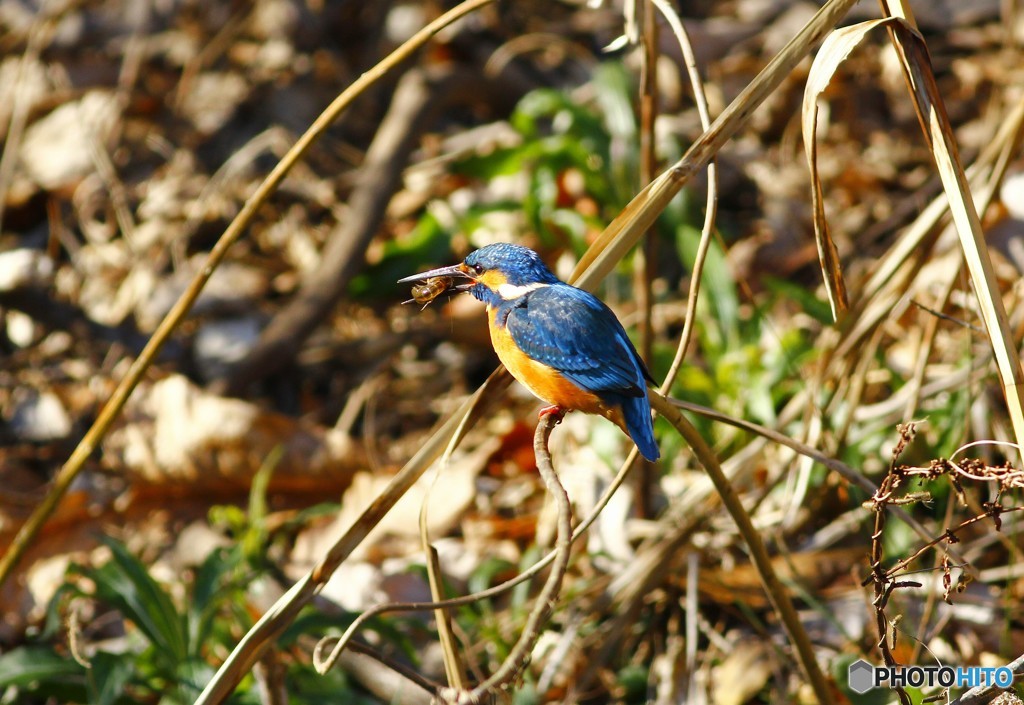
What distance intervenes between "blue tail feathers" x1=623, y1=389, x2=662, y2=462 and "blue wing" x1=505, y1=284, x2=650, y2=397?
0.15 ft

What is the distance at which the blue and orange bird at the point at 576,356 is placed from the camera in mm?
1643

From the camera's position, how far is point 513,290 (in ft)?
5.94

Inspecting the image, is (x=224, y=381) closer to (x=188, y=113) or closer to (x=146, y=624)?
(x=146, y=624)

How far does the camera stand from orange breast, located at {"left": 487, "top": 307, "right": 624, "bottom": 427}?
1664 millimetres

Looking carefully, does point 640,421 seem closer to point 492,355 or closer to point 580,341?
point 580,341

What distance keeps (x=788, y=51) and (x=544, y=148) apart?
3.31 meters

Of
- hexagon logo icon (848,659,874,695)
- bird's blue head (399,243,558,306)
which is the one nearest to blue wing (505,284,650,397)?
bird's blue head (399,243,558,306)

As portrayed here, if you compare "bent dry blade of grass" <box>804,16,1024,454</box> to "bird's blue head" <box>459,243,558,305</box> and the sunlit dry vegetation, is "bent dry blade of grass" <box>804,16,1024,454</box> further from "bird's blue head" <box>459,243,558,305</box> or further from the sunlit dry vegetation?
"bird's blue head" <box>459,243,558,305</box>

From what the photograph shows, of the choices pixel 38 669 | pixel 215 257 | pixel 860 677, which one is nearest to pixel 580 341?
pixel 215 257

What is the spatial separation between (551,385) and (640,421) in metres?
0.16

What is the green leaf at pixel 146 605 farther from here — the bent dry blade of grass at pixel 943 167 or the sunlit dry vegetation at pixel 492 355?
the bent dry blade of grass at pixel 943 167

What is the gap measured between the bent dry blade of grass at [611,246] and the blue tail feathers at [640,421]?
0.21 meters

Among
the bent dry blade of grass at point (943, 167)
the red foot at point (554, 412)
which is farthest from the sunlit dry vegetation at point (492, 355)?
the red foot at point (554, 412)

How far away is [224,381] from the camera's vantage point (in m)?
4.42
